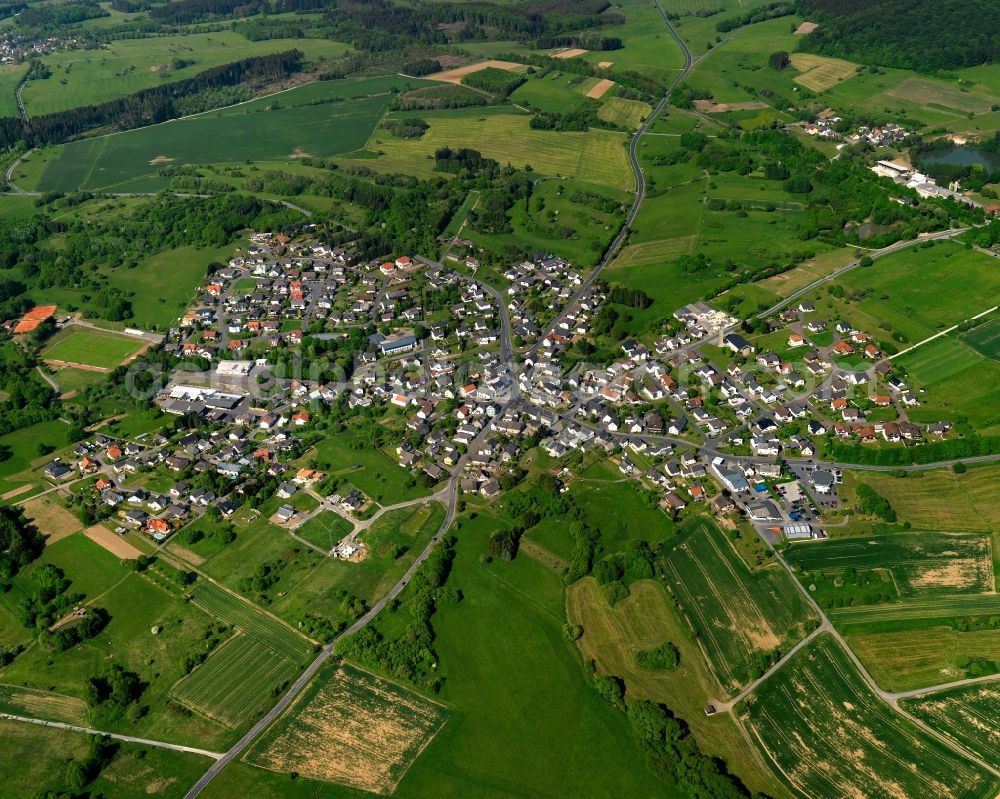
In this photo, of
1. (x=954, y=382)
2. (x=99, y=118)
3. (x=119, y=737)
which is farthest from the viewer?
(x=99, y=118)

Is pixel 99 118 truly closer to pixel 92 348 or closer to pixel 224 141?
pixel 224 141

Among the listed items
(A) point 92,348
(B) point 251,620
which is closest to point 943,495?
(B) point 251,620

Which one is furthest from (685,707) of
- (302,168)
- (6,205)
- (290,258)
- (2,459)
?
(6,205)

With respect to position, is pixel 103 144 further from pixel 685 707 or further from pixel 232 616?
pixel 685 707

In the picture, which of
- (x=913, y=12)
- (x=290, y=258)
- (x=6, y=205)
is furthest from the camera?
(x=913, y=12)

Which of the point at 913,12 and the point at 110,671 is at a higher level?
the point at 913,12

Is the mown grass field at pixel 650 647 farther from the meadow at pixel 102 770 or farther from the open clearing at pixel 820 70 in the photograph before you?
the open clearing at pixel 820 70
